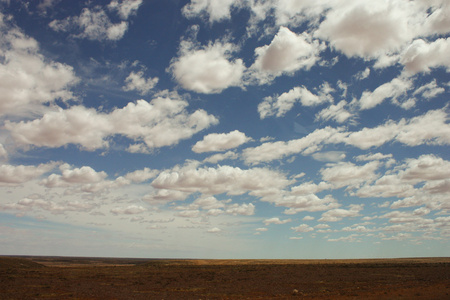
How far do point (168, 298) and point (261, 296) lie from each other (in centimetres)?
1024

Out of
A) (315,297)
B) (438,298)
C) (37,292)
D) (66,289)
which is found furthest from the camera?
(66,289)

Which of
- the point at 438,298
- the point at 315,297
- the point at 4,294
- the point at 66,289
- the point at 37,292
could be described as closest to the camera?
the point at 438,298

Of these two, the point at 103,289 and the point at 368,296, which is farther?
the point at 103,289

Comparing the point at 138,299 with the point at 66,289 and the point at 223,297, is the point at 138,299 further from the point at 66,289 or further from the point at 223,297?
the point at 66,289

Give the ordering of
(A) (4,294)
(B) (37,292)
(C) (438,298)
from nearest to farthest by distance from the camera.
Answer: (C) (438,298) → (A) (4,294) → (B) (37,292)

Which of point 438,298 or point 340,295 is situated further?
point 340,295

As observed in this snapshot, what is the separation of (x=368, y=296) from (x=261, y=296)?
11016 millimetres

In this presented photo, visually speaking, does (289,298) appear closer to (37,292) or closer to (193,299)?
(193,299)

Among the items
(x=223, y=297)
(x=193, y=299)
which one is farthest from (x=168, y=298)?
(x=223, y=297)

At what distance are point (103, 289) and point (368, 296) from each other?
109ft

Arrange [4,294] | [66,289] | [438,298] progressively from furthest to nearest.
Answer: [66,289]
[4,294]
[438,298]

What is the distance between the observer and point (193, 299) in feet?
114

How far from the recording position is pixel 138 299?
117 ft

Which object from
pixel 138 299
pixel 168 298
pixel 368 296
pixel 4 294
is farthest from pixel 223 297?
pixel 4 294
